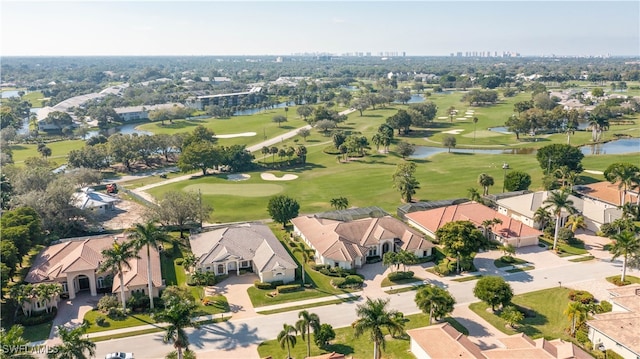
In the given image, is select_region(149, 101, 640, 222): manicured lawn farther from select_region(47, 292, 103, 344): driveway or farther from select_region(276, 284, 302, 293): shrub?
select_region(47, 292, 103, 344): driveway

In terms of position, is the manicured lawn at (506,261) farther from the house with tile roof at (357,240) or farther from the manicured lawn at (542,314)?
the house with tile roof at (357,240)

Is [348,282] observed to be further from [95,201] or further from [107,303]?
[95,201]

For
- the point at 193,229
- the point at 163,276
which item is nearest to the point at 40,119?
the point at 193,229

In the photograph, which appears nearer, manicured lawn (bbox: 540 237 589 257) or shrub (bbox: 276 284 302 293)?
shrub (bbox: 276 284 302 293)

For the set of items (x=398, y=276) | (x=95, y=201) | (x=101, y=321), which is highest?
(x=95, y=201)

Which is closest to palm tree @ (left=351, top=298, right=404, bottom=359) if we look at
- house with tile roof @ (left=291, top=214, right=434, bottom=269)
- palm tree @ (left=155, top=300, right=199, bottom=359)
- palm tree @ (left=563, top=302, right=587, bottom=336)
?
palm tree @ (left=155, top=300, right=199, bottom=359)

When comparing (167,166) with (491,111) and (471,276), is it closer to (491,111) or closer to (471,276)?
(471,276)

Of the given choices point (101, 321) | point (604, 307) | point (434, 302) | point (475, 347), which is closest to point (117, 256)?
point (101, 321)
